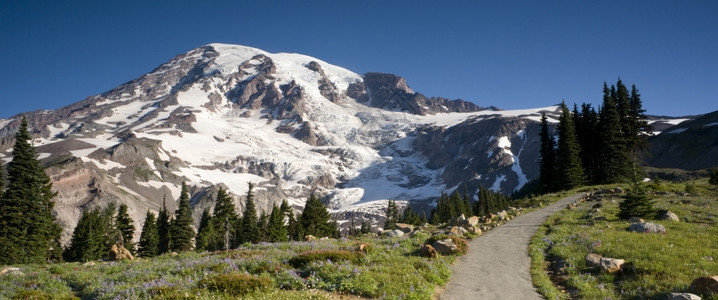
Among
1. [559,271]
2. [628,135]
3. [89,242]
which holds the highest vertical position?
[628,135]

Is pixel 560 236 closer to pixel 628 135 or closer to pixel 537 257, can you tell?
pixel 537 257

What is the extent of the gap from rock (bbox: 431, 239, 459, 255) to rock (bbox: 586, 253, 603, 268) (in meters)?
5.46

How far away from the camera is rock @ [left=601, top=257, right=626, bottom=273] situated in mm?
13586

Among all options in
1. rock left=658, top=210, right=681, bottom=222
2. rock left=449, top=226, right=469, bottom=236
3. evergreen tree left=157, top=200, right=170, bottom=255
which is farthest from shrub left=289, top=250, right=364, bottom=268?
evergreen tree left=157, top=200, right=170, bottom=255

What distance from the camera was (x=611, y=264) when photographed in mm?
13789

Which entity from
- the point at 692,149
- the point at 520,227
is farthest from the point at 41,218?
the point at 692,149

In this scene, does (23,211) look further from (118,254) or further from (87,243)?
(118,254)

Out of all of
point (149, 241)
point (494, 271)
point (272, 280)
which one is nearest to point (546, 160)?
point (494, 271)

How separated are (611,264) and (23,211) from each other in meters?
60.5

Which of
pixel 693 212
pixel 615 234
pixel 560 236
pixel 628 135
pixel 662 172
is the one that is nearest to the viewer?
pixel 615 234

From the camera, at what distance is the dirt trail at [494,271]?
12.4 m

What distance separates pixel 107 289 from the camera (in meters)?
12.2

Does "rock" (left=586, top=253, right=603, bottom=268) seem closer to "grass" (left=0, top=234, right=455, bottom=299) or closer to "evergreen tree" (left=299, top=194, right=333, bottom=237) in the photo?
"grass" (left=0, top=234, right=455, bottom=299)

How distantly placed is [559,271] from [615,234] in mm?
6374
